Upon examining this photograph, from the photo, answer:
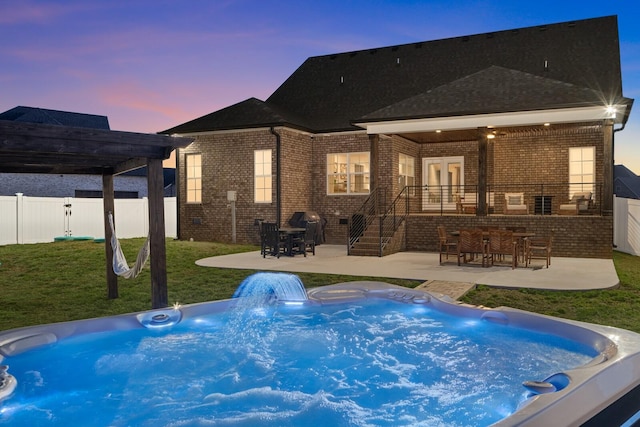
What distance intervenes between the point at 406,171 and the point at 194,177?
7.81 meters

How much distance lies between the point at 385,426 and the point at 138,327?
3.17m

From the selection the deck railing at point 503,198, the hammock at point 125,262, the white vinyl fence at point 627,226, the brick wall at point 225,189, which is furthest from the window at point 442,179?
the hammock at point 125,262

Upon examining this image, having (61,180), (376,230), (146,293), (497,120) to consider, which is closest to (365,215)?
(376,230)

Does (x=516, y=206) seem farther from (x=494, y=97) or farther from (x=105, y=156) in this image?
(x=105, y=156)

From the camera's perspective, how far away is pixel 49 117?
3002 centimetres

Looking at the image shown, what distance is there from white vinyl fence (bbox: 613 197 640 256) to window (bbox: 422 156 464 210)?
5.07 m

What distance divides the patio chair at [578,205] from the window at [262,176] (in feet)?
30.5

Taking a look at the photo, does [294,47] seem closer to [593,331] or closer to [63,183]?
[63,183]

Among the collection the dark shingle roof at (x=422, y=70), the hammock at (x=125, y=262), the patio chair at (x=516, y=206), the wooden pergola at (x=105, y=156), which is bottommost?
the hammock at (x=125, y=262)

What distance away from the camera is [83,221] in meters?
18.8

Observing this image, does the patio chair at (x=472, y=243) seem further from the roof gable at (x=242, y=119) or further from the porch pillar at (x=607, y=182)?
the roof gable at (x=242, y=119)

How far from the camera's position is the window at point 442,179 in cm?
1853

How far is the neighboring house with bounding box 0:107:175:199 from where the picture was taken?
25.9m

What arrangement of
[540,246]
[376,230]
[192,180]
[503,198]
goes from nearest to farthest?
[540,246] < [376,230] < [503,198] < [192,180]
